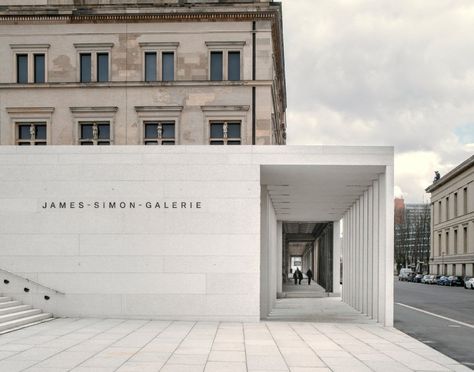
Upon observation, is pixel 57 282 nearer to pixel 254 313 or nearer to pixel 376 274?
pixel 254 313

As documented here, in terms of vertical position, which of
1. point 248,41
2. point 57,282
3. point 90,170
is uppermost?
point 248,41

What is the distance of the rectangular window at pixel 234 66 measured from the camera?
34969 millimetres

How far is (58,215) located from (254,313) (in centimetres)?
719

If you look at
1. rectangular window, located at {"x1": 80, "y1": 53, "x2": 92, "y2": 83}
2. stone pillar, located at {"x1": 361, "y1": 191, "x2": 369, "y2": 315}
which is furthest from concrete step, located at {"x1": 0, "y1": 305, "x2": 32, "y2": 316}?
rectangular window, located at {"x1": 80, "y1": 53, "x2": 92, "y2": 83}

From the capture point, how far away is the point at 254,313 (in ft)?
58.0

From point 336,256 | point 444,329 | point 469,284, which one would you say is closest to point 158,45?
point 336,256

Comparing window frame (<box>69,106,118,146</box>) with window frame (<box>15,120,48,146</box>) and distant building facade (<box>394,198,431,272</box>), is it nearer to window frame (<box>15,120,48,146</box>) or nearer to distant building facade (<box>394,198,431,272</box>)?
window frame (<box>15,120,48,146</box>)

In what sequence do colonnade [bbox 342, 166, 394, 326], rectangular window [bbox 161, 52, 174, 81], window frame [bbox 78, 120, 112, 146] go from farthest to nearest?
rectangular window [bbox 161, 52, 174, 81] → window frame [bbox 78, 120, 112, 146] → colonnade [bbox 342, 166, 394, 326]

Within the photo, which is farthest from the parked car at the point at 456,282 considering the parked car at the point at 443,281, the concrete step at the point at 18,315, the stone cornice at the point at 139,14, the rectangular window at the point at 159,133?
the concrete step at the point at 18,315

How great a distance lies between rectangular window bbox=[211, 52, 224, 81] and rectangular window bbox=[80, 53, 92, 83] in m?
7.99

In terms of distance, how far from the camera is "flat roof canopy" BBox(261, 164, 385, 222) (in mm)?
18219

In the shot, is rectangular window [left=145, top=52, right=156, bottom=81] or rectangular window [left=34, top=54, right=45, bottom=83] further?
rectangular window [left=34, top=54, right=45, bottom=83]

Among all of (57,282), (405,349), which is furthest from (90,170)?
(405,349)

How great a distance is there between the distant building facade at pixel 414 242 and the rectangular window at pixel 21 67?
92.4m
